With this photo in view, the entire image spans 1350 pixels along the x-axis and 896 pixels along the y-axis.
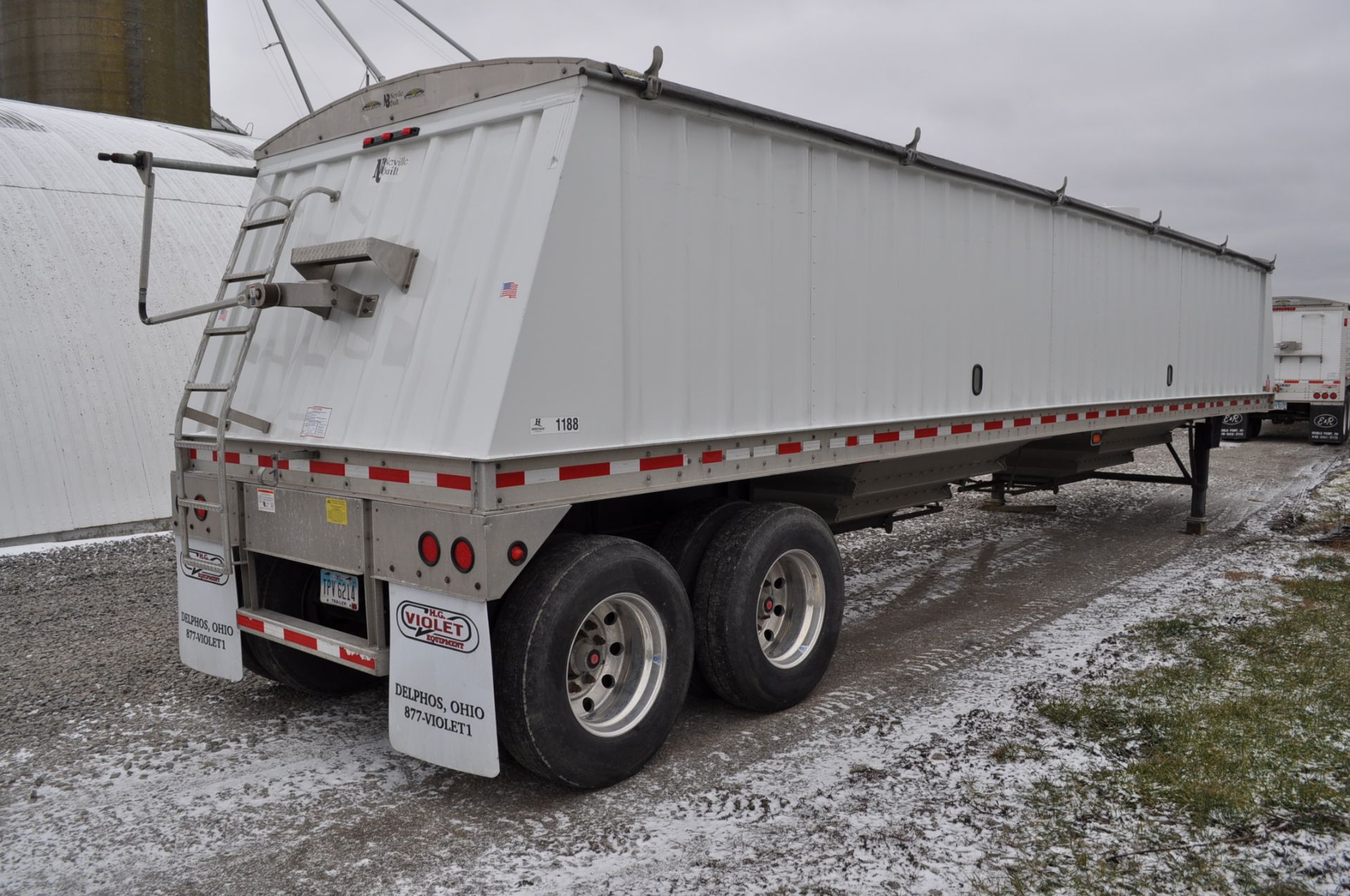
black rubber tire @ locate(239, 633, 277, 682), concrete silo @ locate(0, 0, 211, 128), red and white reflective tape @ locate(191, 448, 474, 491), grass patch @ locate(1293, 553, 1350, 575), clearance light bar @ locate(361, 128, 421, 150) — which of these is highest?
concrete silo @ locate(0, 0, 211, 128)

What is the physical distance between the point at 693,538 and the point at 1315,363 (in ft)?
71.1

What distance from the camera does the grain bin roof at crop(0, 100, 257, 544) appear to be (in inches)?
387

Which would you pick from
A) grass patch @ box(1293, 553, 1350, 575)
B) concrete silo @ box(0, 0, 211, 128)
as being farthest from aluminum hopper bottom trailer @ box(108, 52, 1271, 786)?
concrete silo @ box(0, 0, 211, 128)

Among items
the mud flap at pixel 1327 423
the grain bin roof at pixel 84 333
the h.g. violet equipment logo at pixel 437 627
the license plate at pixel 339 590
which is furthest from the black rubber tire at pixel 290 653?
the mud flap at pixel 1327 423

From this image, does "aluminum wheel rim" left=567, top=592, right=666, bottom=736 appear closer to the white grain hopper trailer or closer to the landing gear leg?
the landing gear leg

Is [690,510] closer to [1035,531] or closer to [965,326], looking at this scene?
[965,326]

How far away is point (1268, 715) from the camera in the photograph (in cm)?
513

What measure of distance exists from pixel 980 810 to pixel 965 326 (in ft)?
12.0

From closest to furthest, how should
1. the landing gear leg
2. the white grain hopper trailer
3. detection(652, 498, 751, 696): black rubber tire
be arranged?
detection(652, 498, 751, 696): black rubber tire, the landing gear leg, the white grain hopper trailer

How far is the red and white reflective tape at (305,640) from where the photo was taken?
4.29 m

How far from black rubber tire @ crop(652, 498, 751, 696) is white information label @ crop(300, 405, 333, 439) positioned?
1783mm

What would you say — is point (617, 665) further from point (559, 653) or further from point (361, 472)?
point (361, 472)

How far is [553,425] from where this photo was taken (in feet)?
13.3

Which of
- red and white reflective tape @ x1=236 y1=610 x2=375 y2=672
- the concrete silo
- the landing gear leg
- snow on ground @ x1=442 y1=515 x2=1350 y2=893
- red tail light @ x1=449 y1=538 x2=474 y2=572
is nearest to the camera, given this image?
snow on ground @ x1=442 y1=515 x2=1350 y2=893
